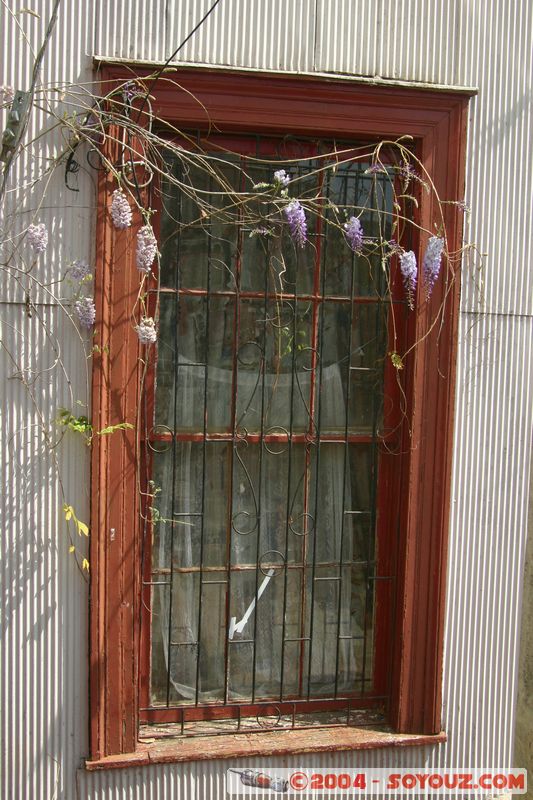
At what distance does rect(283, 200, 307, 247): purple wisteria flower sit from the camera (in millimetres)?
3250

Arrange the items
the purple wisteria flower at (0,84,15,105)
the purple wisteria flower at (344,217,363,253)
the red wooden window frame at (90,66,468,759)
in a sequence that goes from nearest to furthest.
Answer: the purple wisteria flower at (0,84,15,105) < the red wooden window frame at (90,66,468,759) < the purple wisteria flower at (344,217,363,253)

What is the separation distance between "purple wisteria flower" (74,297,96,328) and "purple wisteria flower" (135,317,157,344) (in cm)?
19

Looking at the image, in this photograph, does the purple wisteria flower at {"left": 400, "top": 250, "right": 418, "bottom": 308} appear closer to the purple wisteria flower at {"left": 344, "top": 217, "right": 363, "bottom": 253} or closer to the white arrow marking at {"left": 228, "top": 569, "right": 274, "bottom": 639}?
the purple wisteria flower at {"left": 344, "top": 217, "right": 363, "bottom": 253}

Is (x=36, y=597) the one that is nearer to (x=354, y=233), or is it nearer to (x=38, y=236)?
(x=38, y=236)

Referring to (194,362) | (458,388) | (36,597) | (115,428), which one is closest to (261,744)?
(36,597)

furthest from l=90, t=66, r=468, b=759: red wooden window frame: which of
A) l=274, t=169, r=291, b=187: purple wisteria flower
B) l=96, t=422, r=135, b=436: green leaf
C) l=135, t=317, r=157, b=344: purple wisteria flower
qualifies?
l=274, t=169, r=291, b=187: purple wisteria flower

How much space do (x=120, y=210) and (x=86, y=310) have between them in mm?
421

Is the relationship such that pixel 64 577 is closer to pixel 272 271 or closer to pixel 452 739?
pixel 272 271

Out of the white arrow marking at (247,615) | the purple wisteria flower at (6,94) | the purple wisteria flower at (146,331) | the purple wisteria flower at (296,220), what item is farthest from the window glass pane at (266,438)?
the purple wisteria flower at (6,94)

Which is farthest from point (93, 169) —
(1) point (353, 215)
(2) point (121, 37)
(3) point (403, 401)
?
(3) point (403, 401)

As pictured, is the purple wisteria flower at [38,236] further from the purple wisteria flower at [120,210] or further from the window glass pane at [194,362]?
the window glass pane at [194,362]

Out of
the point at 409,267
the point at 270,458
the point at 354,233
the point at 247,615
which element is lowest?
the point at 247,615

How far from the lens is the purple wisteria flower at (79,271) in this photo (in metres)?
3.15

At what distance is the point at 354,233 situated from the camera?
338 cm
